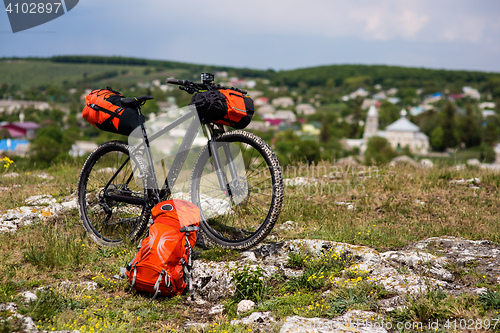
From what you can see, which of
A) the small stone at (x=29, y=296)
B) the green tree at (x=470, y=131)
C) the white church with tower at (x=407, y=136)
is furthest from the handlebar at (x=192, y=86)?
the white church with tower at (x=407, y=136)

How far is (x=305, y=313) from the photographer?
351cm

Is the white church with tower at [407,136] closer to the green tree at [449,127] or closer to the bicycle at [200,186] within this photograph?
the green tree at [449,127]

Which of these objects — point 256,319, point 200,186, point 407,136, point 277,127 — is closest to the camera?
point 256,319

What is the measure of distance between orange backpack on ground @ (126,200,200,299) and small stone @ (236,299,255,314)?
62cm

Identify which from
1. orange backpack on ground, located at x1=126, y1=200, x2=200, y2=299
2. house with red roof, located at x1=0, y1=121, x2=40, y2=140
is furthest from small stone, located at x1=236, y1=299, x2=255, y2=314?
house with red roof, located at x1=0, y1=121, x2=40, y2=140

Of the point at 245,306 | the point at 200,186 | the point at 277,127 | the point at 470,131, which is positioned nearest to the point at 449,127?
the point at 470,131

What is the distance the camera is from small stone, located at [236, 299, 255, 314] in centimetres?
377

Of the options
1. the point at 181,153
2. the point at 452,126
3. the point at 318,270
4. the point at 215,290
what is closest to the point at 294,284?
the point at 318,270

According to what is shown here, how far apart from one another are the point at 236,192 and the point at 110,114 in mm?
1969

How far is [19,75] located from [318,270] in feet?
128

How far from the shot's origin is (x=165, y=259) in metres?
4.04

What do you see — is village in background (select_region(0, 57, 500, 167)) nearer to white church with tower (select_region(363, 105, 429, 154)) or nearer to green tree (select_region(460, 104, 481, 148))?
green tree (select_region(460, 104, 481, 148))

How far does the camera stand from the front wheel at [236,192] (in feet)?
14.6

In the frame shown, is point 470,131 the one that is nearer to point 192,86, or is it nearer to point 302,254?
point 302,254
